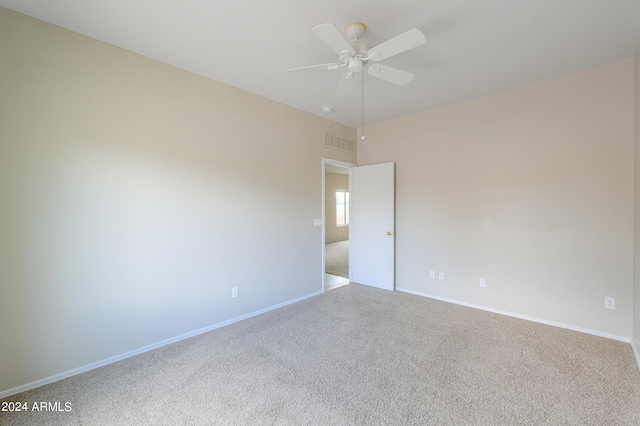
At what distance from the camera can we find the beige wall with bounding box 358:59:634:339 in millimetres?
2580

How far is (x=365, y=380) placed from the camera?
1999 millimetres

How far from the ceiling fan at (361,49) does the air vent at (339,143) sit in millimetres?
1825

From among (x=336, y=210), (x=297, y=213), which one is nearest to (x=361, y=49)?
(x=297, y=213)

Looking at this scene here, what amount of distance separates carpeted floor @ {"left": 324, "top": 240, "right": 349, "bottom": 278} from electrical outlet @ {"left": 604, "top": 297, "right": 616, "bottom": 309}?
3.42 m

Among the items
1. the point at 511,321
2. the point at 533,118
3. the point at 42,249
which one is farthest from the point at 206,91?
the point at 511,321

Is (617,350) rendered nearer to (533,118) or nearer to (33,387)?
(533,118)

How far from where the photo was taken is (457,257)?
3576mm

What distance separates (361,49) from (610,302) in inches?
136

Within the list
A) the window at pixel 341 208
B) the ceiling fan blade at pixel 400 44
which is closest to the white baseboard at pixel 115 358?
the ceiling fan blade at pixel 400 44

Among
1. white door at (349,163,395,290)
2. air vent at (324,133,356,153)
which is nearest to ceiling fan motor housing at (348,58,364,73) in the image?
air vent at (324,133,356,153)

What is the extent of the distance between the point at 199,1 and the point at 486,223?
373cm

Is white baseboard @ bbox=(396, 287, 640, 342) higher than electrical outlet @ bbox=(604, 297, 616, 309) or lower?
lower

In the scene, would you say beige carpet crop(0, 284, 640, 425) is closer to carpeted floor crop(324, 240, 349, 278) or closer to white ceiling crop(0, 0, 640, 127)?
carpeted floor crop(324, 240, 349, 278)

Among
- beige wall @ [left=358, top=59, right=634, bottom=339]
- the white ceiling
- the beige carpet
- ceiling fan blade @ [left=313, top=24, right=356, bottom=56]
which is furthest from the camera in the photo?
beige wall @ [left=358, top=59, right=634, bottom=339]
